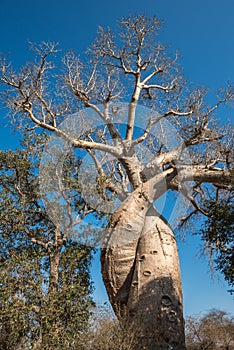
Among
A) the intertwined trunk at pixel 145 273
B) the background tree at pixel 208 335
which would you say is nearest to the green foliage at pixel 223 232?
the intertwined trunk at pixel 145 273

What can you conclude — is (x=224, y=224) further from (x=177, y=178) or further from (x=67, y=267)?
(x=67, y=267)

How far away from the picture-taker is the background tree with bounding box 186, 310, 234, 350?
12.1 m

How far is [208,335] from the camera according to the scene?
1250 centimetres

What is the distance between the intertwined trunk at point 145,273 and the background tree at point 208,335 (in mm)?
6775

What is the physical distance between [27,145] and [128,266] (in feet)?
14.9

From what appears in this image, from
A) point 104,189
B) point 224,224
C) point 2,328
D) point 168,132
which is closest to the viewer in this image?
point 224,224

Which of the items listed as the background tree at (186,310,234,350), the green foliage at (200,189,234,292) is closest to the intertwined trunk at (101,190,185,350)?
the green foliage at (200,189,234,292)

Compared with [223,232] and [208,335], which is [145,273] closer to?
[223,232]

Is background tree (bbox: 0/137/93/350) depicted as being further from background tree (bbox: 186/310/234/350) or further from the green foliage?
background tree (bbox: 186/310/234/350)

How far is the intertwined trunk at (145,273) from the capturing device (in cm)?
536

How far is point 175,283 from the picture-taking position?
6.00 meters

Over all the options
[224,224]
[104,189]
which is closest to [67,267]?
[104,189]

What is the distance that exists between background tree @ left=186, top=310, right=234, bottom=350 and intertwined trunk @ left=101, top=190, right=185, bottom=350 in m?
6.78

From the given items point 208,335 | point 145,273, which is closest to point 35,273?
point 145,273
